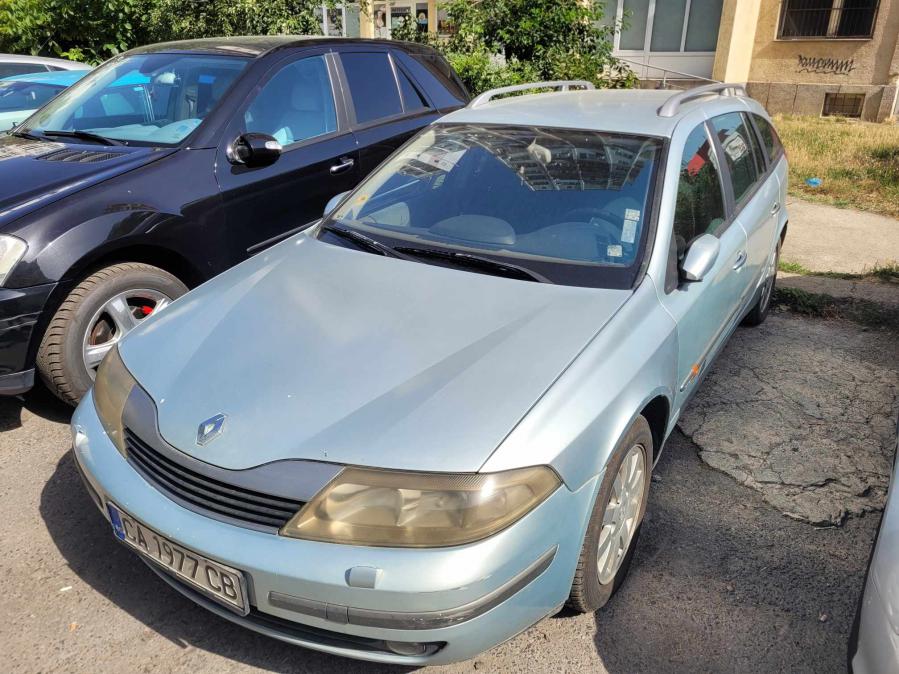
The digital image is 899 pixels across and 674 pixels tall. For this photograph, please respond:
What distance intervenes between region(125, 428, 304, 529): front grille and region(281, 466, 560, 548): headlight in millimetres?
61

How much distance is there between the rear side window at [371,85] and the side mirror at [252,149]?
0.94m

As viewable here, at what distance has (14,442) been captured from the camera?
132 inches

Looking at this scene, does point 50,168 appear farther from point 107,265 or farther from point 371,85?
point 371,85

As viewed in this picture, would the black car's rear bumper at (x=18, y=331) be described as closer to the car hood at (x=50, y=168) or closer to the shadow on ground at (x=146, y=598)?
the car hood at (x=50, y=168)

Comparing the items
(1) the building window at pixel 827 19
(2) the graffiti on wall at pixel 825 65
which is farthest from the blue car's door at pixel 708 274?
(1) the building window at pixel 827 19

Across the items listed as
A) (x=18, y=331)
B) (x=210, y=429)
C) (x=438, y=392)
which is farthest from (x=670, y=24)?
(x=210, y=429)

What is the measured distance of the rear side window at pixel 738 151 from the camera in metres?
3.51

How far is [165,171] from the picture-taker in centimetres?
360

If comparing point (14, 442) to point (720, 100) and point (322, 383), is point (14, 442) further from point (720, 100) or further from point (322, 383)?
point (720, 100)

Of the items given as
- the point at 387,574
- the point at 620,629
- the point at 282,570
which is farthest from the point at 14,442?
the point at 620,629

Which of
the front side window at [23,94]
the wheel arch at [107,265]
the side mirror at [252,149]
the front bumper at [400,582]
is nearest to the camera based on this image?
the front bumper at [400,582]

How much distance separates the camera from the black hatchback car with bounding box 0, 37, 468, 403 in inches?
125

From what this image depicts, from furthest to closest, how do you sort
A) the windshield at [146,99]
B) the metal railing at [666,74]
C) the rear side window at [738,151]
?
the metal railing at [666,74] < the windshield at [146,99] < the rear side window at [738,151]

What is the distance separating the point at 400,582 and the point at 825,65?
49.9 feet
